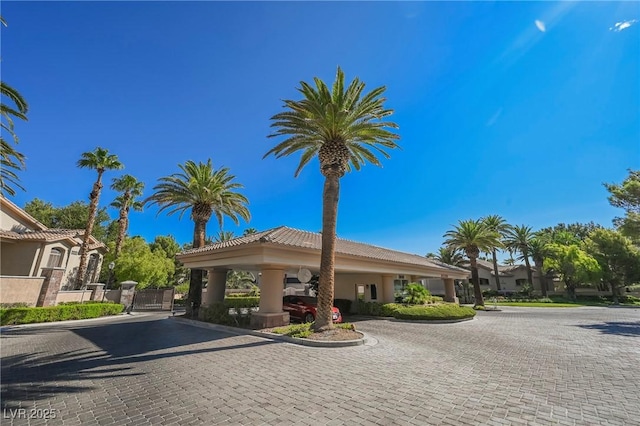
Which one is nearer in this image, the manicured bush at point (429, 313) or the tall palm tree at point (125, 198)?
the manicured bush at point (429, 313)

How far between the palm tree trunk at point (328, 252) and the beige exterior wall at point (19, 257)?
28.7m

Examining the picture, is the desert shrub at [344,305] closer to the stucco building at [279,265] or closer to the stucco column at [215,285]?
the stucco building at [279,265]

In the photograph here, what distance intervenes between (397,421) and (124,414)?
492cm

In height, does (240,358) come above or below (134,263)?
below

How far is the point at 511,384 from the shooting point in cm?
652

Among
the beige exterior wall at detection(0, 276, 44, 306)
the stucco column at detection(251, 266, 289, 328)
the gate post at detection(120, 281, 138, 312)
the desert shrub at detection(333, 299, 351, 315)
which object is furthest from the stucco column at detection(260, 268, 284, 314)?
the gate post at detection(120, 281, 138, 312)

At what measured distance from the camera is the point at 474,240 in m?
34.2

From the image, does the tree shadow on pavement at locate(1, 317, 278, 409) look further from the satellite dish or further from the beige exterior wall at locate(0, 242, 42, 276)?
the beige exterior wall at locate(0, 242, 42, 276)

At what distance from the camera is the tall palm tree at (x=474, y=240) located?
33.9 m

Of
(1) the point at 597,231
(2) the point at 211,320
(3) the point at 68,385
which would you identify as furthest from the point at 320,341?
(1) the point at 597,231

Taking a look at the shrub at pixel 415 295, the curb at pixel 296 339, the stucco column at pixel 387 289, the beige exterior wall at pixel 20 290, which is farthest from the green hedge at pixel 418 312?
the beige exterior wall at pixel 20 290

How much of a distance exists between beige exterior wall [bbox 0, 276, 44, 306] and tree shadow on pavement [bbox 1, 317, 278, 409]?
685cm

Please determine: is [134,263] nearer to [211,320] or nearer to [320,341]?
[211,320]

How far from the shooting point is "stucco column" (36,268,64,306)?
20.6 metres
